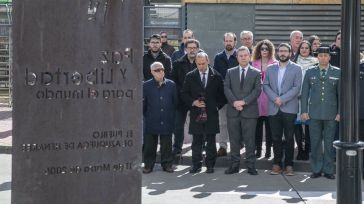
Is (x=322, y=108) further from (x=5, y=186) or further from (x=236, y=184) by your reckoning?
(x=5, y=186)

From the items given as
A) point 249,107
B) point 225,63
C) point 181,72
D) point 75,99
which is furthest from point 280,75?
point 75,99

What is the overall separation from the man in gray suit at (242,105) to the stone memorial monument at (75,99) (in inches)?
205

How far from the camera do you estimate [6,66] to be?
64.8 ft

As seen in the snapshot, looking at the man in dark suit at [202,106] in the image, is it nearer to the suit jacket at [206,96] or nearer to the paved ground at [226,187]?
the suit jacket at [206,96]

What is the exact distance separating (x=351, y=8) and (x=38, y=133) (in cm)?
283

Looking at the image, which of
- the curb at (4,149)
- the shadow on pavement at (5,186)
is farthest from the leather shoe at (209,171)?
the curb at (4,149)

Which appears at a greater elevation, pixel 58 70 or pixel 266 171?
pixel 58 70

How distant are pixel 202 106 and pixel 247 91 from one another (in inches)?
28.2

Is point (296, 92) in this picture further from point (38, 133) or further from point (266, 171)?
point (38, 133)

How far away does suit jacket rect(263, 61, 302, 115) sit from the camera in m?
9.37

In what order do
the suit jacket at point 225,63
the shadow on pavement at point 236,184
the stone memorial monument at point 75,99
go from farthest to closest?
the suit jacket at point 225,63 < the shadow on pavement at point 236,184 < the stone memorial monument at point 75,99

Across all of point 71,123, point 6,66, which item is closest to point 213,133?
point 71,123

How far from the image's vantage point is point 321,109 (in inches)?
359

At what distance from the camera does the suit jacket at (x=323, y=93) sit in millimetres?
9086
